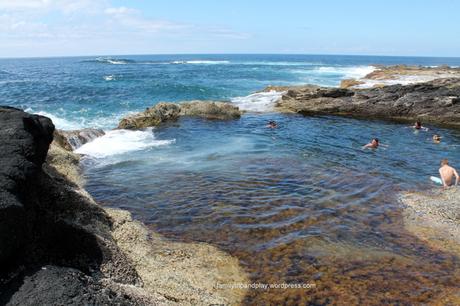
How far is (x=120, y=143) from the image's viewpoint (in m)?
19.9

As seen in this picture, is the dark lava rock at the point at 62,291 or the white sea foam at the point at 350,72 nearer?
the dark lava rock at the point at 62,291

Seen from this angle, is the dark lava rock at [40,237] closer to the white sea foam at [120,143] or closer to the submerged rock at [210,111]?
the white sea foam at [120,143]

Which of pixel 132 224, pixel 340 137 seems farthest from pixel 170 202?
pixel 340 137

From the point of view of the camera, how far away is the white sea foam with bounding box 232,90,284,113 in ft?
107

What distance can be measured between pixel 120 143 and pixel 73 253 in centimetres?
1445

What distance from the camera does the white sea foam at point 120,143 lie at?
59.8ft

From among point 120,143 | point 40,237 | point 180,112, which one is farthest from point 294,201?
point 180,112

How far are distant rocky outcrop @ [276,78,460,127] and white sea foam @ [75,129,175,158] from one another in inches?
551

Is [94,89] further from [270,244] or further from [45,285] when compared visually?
[45,285]

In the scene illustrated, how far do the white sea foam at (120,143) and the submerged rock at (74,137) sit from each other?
255 millimetres

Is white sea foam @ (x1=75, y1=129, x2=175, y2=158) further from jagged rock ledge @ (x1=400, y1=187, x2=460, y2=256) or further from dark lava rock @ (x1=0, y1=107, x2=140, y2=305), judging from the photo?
jagged rock ledge @ (x1=400, y1=187, x2=460, y2=256)

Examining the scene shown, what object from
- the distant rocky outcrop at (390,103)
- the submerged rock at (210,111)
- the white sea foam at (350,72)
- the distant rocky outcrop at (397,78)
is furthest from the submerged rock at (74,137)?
the white sea foam at (350,72)

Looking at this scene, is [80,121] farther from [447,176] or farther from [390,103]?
[447,176]

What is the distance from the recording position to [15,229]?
5086mm
